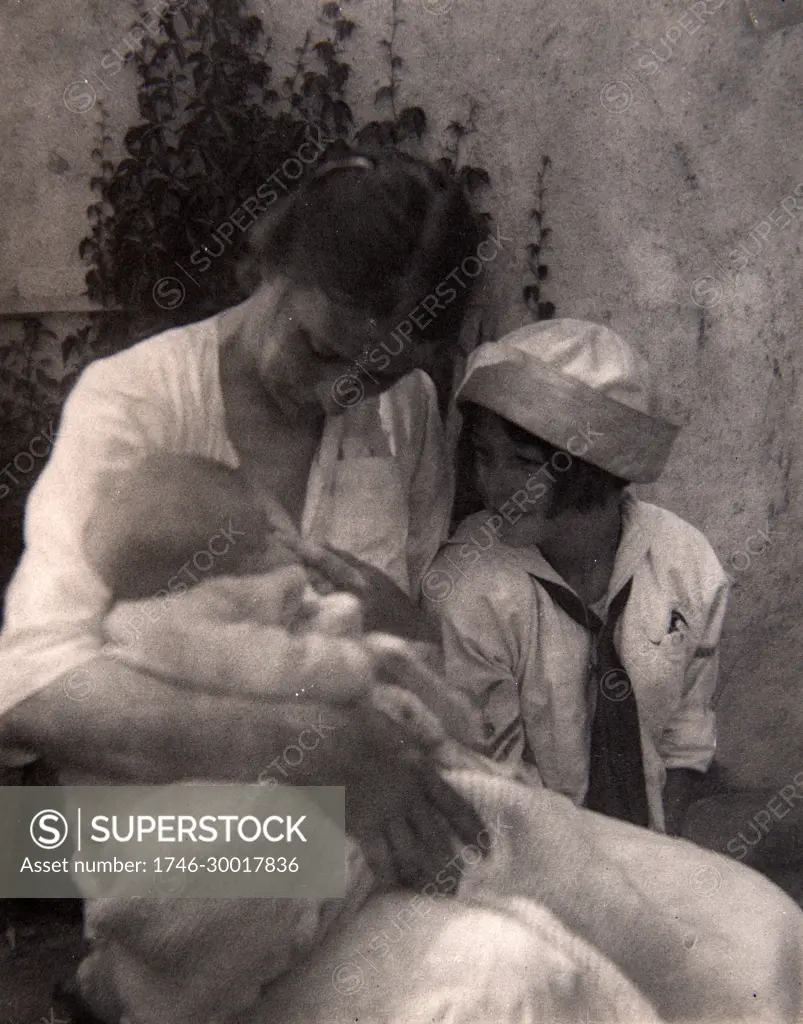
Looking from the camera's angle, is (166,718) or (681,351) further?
(681,351)

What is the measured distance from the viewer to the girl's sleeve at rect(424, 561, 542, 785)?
3.29 m

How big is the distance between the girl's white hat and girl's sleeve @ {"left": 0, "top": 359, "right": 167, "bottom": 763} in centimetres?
90

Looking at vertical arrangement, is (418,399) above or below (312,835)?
above

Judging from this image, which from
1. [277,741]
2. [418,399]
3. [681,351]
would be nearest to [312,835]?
[277,741]

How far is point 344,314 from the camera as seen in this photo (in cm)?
319

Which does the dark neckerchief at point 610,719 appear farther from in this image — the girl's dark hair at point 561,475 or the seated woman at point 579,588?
the girl's dark hair at point 561,475

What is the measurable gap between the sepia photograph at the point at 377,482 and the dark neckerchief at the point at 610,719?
0.01 meters

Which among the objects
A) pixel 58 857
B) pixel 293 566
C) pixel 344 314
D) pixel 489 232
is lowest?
pixel 58 857

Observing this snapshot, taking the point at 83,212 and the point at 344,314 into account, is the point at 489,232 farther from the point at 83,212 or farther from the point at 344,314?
the point at 83,212

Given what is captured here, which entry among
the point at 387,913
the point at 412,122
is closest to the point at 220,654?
the point at 387,913

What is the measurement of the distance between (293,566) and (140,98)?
133 cm

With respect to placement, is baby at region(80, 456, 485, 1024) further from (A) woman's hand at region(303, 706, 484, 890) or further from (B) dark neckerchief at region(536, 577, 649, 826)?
(B) dark neckerchief at region(536, 577, 649, 826)

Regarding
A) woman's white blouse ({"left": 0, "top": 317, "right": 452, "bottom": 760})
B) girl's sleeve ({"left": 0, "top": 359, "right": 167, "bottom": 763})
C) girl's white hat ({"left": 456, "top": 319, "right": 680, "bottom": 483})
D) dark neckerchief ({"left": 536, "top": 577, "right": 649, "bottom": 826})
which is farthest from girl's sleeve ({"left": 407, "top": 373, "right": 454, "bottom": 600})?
girl's sleeve ({"left": 0, "top": 359, "right": 167, "bottom": 763})

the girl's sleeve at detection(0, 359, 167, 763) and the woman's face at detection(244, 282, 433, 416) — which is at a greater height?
A: the woman's face at detection(244, 282, 433, 416)
